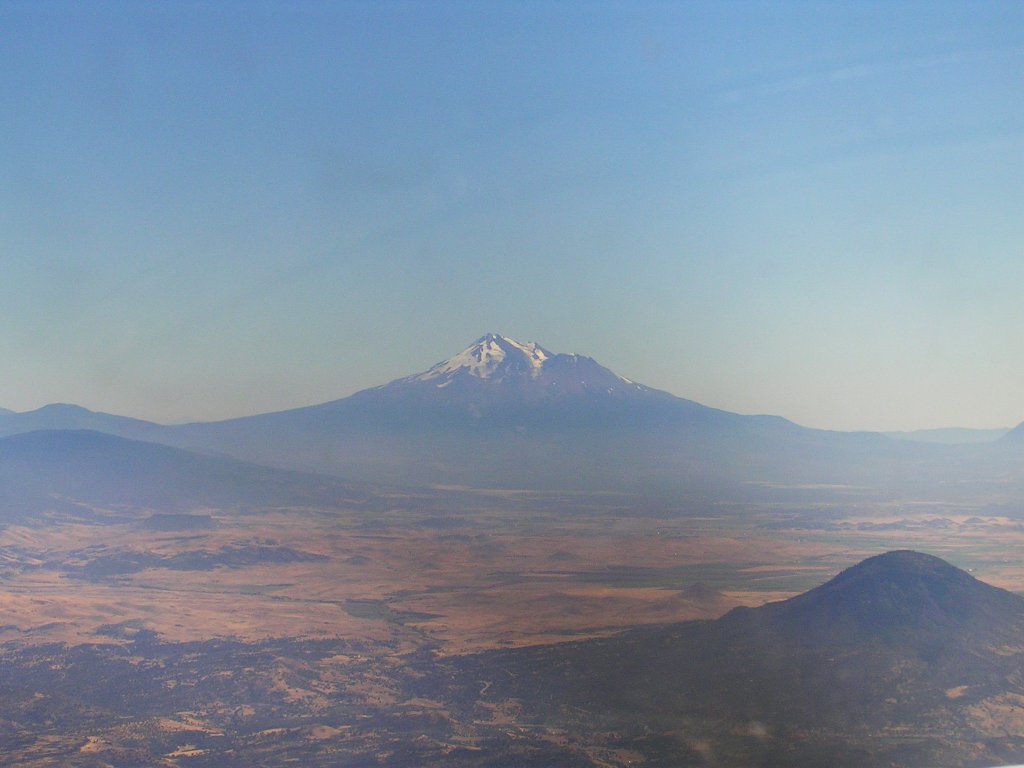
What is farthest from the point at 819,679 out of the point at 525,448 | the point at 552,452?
the point at 525,448

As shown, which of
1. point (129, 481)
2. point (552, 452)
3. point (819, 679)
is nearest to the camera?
point (819, 679)

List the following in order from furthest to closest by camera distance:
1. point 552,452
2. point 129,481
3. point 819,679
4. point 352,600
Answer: point 552,452 → point 129,481 → point 352,600 → point 819,679

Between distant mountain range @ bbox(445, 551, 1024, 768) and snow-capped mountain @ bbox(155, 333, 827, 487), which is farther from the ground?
snow-capped mountain @ bbox(155, 333, 827, 487)

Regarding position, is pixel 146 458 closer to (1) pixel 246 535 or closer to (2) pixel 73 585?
(1) pixel 246 535

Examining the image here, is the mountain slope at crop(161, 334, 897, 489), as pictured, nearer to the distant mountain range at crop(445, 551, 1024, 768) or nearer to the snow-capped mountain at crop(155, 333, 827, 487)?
the snow-capped mountain at crop(155, 333, 827, 487)

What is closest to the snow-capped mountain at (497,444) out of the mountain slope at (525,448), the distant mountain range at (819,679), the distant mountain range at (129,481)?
the mountain slope at (525,448)

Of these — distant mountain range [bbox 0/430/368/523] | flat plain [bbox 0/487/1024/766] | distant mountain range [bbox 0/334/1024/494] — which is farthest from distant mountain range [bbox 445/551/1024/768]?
distant mountain range [bbox 0/334/1024/494]

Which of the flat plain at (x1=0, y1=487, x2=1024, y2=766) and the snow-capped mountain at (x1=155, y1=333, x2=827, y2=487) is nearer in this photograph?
the flat plain at (x1=0, y1=487, x2=1024, y2=766)

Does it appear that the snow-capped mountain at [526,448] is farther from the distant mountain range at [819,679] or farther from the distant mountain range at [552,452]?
the distant mountain range at [819,679]

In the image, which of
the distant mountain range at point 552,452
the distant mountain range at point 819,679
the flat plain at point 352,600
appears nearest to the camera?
the distant mountain range at point 819,679

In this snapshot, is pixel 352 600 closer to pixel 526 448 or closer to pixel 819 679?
pixel 819 679
